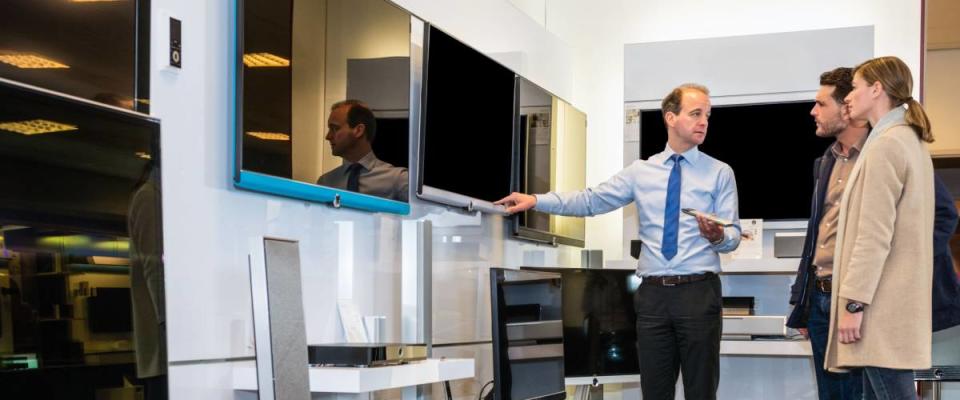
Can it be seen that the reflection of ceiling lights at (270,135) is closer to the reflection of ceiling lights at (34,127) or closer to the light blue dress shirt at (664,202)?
the reflection of ceiling lights at (34,127)

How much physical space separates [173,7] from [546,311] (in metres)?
1.84

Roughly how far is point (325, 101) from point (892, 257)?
176 cm

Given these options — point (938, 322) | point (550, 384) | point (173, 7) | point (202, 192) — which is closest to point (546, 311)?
point (550, 384)

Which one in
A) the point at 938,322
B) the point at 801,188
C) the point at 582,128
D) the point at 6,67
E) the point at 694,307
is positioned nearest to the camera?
the point at 6,67

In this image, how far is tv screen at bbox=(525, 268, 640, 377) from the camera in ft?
15.8

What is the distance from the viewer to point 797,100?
17.5 ft

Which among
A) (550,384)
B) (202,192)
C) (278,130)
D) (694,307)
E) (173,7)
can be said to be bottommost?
(550,384)

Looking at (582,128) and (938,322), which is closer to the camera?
(938,322)

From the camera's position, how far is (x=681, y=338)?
4.07 metres

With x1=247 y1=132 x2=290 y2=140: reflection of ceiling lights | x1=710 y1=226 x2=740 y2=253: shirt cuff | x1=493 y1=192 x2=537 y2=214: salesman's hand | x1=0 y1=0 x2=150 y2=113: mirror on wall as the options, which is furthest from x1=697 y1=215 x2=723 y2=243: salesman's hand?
x1=0 y1=0 x2=150 y2=113: mirror on wall

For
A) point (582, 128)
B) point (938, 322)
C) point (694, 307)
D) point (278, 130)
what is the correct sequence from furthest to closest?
point (582, 128)
point (694, 307)
point (938, 322)
point (278, 130)

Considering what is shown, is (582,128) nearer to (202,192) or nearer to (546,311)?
(546,311)

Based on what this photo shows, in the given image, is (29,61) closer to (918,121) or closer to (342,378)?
(342,378)

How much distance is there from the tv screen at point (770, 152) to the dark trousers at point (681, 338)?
1329mm
